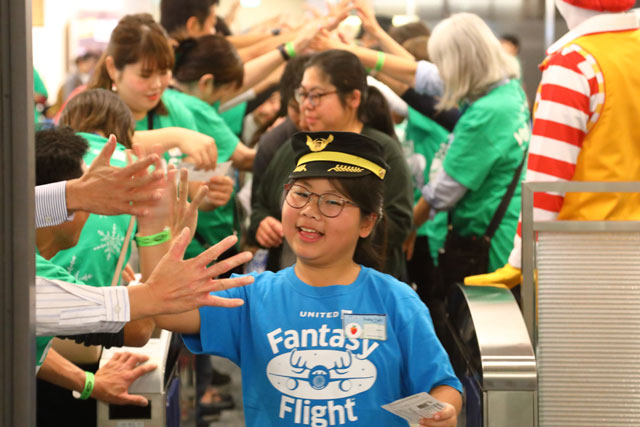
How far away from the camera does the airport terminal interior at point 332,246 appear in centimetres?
188

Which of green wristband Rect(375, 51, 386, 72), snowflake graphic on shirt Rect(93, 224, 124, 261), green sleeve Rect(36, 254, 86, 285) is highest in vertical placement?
green wristband Rect(375, 51, 386, 72)

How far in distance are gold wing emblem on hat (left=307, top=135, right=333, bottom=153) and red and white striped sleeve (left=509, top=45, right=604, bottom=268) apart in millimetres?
835

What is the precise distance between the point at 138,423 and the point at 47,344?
1.87ft

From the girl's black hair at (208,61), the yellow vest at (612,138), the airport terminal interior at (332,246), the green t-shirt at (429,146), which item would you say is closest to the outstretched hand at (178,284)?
the airport terminal interior at (332,246)

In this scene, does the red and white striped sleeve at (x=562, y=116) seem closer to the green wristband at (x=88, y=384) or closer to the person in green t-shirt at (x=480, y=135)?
the person in green t-shirt at (x=480, y=135)

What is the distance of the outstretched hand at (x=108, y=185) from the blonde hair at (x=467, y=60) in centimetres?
235

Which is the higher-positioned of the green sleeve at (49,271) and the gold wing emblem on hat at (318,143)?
the gold wing emblem on hat at (318,143)

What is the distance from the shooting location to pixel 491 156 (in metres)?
3.93

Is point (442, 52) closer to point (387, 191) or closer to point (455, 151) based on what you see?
point (455, 151)

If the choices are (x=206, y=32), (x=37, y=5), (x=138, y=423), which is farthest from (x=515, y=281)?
(x=37, y=5)

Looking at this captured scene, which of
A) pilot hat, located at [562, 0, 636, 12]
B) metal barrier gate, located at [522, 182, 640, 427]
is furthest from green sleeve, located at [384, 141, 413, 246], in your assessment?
pilot hat, located at [562, 0, 636, 12]

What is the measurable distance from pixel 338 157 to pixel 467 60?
1.95 m

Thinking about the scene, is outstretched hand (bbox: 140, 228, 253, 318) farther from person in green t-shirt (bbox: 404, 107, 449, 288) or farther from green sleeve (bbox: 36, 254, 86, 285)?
person in green t-shirt (bbox: 404, 107, 449, 288)

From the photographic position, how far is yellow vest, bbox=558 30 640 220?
2.78 m
